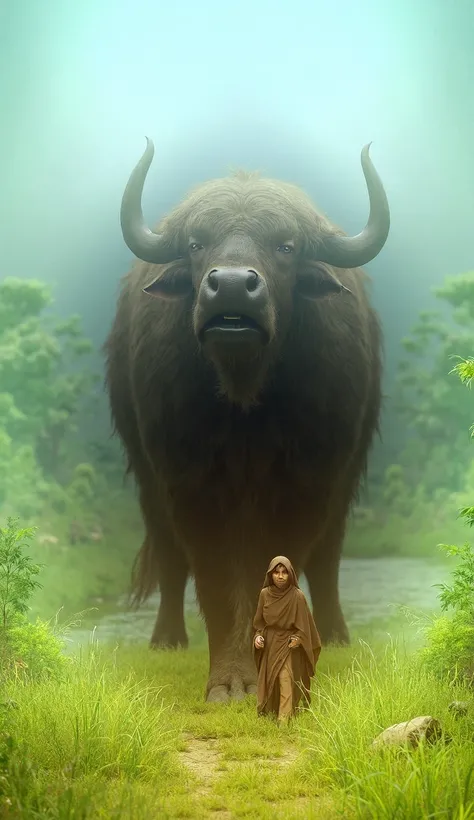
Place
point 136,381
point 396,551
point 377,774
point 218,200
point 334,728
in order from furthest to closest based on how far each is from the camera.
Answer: point 396,551, point 136,381, point 218,200, point 334,728, point 377,774

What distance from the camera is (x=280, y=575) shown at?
512 cm

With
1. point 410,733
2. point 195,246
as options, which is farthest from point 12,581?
point 410,733

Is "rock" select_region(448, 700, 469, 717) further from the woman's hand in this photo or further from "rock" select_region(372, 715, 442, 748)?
the woman's hand

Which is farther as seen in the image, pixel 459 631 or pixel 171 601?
pixel 171 601

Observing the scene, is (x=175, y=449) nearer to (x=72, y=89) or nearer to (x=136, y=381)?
(x=136, y=381)

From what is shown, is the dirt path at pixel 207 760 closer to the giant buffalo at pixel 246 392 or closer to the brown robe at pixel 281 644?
the brown robe at pixel 281 644

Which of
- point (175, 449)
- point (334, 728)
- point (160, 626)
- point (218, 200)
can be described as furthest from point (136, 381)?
point (334, 728)

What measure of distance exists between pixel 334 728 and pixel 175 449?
245 cm

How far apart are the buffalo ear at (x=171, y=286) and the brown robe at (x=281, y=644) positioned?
1.89 m

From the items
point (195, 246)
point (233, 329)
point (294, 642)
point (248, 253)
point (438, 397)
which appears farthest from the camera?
point (438, 397)

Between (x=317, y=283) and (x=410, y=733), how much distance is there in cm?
304

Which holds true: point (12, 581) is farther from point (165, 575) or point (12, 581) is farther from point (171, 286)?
point (165, 575)

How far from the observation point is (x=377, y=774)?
134 inches

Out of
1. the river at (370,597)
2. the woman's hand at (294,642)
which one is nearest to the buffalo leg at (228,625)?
the woman's hand at (294,642)
